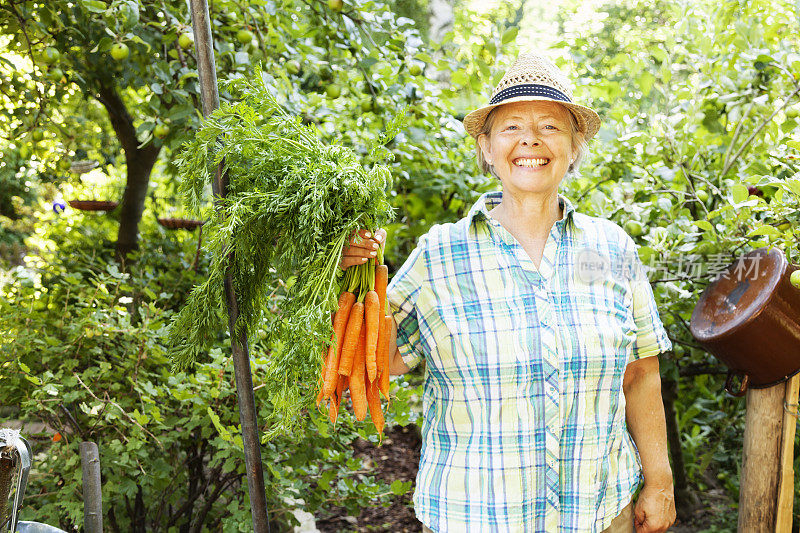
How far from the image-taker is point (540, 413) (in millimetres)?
1483

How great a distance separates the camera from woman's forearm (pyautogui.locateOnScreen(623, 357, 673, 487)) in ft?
5.56

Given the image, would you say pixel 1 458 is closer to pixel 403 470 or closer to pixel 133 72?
pixel 133 72

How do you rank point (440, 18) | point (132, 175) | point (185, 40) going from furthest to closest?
point (440, 18), point (132, 175), point (185, 40)

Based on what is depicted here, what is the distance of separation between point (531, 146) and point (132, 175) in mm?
2636

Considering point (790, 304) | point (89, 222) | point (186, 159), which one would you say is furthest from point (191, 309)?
point (89, 222)

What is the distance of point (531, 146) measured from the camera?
1569 millimetres

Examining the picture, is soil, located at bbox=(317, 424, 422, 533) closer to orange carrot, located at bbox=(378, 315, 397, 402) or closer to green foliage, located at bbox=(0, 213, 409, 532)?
green foliage, located at bbox=(0, 213, 409, 532)

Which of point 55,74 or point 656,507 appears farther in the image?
point 55,74

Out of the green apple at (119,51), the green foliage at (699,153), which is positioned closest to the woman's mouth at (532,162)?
the green foliage at (699,153)

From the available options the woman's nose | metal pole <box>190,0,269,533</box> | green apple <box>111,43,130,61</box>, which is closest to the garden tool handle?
the woman's nose

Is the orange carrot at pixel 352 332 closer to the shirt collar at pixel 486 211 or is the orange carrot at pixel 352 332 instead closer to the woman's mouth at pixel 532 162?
the shirt collar at pixel 486 211

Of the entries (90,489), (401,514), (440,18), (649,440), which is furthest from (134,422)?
(440,18)

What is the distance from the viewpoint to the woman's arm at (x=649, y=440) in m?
1.68

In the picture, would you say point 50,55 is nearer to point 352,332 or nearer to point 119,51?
point 119,51
